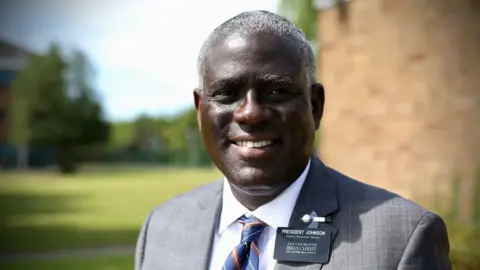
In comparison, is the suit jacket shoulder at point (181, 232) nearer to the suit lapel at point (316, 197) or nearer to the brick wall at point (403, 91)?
the suit lapel at point (316, 197)

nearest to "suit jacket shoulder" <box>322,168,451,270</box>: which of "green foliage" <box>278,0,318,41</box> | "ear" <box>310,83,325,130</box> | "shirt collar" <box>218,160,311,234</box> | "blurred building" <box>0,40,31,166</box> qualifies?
"shirt collar" <box>218,160,311,234</box>

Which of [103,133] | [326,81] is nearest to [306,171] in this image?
[326,81]

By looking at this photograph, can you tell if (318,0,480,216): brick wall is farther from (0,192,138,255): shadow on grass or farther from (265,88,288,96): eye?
(0,192,138,255): shadow on grass

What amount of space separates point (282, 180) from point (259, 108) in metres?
0.18

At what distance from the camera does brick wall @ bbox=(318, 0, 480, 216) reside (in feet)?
17.8

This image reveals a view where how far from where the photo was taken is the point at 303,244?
54.5 inches

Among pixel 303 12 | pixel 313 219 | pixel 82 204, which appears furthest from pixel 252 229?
pixel 82 204

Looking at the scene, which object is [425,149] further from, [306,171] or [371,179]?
[306,171]

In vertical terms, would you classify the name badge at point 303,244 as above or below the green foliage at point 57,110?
above

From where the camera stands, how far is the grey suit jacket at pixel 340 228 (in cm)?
131

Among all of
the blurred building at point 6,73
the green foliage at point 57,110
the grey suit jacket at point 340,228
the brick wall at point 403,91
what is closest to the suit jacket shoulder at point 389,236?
the grey suit jacket at point 340,228

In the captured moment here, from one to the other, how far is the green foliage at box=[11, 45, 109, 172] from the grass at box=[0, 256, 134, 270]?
3.89 meters

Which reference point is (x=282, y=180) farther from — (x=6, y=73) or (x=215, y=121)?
(x=6, y=73)

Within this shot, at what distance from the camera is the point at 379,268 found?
4.26ft
